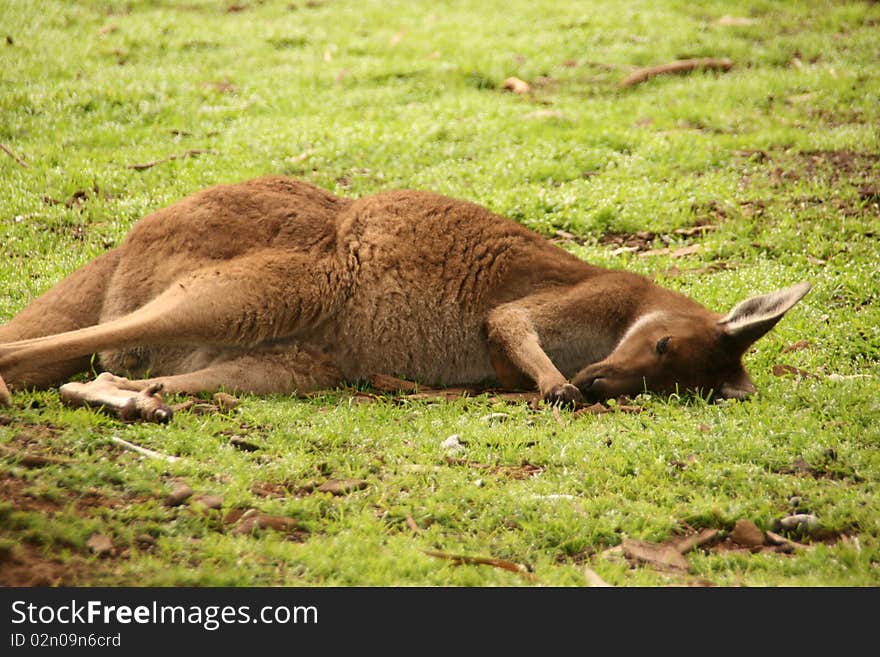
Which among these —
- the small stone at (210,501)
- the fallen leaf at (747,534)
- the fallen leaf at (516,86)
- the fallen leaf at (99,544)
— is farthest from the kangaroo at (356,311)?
the fallen leaf at (516,86)

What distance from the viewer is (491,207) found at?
995 cm

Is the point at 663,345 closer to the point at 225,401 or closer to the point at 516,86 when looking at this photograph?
the point at 225,401

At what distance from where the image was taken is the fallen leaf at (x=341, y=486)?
4867mm

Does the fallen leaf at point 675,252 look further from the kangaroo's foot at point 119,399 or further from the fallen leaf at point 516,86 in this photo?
the fallen leaf at point 516,86

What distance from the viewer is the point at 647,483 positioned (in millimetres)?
5043

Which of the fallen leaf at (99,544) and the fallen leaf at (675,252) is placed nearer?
the fallen leaf at (99,544)

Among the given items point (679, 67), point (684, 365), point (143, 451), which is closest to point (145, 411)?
point (143, 451)

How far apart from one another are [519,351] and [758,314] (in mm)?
1510

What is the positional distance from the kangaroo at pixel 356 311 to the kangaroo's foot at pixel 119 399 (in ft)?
0.26

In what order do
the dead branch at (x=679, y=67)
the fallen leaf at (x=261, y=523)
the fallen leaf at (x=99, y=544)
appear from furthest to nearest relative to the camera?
1. the dead branch at (x=679, y=67)
2. the fallen leaf at (x=261, y=523)
3. the fallen leaf at (x=99, y=544)

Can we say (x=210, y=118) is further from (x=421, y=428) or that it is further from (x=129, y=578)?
(x=129, y=578)

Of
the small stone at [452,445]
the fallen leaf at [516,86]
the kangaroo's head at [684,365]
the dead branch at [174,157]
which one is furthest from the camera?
the fallen leaf at [516,86]

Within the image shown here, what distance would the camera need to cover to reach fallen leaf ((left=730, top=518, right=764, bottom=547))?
14.8 feet

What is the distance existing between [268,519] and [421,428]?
156 cm
